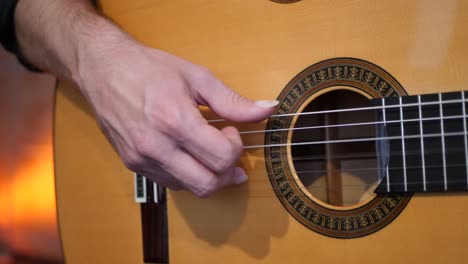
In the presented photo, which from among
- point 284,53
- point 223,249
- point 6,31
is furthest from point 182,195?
point 6,31

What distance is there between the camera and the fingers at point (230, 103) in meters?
0.71

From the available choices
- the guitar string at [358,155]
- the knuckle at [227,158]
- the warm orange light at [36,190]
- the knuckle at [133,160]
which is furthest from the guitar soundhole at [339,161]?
the warm orange light at [36,190]

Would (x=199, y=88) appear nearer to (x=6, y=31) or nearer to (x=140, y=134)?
(x=140, y=134)

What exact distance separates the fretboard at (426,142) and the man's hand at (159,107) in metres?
0.24

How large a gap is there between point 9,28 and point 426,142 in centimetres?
100

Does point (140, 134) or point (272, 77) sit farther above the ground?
point (272, 77)

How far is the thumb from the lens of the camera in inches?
28.1

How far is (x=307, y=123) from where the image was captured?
82 centimetres

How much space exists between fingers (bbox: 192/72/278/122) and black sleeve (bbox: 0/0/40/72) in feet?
1.83

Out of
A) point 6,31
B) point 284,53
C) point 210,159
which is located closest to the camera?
point 210,159

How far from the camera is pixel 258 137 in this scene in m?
0.82

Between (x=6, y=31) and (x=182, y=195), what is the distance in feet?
2.03

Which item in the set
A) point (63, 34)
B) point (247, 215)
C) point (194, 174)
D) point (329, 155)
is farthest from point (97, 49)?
point (329, 155)

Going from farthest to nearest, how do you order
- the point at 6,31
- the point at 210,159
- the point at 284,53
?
the point at 6,31
the point at 284,53
the point at 210,159
